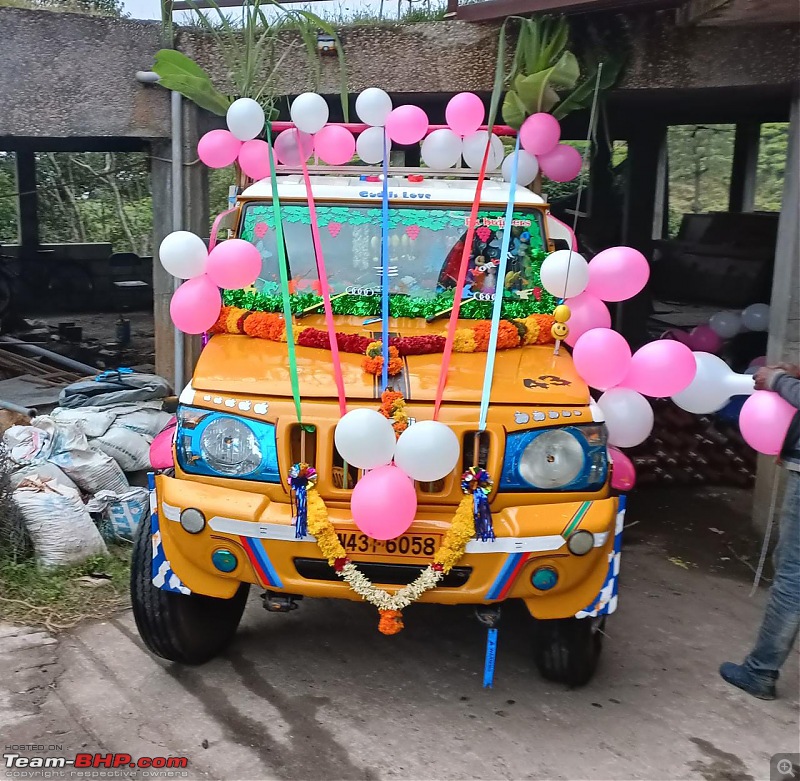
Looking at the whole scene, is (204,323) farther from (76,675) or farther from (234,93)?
(234,93)

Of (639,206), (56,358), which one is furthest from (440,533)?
(639,206)

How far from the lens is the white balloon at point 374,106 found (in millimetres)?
4938

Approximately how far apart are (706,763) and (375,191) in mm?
2867

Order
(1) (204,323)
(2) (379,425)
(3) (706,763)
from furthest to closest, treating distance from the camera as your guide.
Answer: (1) (204,323) → (3) (706,763) → (2) (379,425)

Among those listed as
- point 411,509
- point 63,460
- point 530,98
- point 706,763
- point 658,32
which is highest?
point 658,32

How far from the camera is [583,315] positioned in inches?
158

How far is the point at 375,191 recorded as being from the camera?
4383 millimetres

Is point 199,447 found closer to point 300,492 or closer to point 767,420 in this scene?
point 300,492

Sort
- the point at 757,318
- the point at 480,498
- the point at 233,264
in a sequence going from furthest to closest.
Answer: the point at 757,318 < the point at 233,264 < the point at 480,498

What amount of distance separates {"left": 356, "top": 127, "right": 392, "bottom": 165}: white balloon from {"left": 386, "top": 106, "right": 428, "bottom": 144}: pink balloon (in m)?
0.06

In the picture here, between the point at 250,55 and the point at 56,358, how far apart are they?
493 centimetres

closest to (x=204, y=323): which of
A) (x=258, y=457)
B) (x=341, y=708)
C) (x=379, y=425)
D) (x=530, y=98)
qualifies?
(x=258, y=457)

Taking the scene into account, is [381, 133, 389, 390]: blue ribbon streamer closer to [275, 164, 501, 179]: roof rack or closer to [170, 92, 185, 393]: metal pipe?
[275, 164, 501, 179]: roof rack

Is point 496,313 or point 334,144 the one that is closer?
point 496,313
